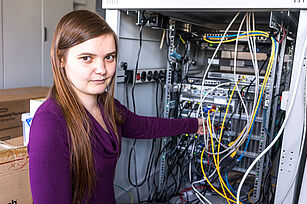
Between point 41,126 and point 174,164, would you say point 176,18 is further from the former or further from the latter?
point 41,126

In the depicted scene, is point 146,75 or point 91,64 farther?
point 146,75

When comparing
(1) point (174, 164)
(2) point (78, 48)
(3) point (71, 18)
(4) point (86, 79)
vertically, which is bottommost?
(1) point (174, 164)

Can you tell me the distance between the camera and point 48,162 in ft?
2.92

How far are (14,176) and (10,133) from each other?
3.95 feet

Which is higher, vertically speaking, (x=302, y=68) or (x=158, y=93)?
(x=302, y=68)

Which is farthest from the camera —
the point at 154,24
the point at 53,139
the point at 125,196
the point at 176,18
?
the point at 125,196

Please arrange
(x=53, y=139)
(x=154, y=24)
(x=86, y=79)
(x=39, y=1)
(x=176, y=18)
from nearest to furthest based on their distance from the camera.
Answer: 1. (x=53, y=139)
2. (x=86, y=79)
3. (x=154, y=24)
4. (x=176, y=18)
5. (x=39, y=1)

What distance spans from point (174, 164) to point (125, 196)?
429 mm

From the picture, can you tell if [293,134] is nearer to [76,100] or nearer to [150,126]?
[150,126]

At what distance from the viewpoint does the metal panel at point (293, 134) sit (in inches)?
42.6

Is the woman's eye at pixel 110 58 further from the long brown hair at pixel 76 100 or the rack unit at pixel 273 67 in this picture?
the rack unit at pixel 273 67

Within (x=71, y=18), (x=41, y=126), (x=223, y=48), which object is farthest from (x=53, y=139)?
(x=223, y=48)

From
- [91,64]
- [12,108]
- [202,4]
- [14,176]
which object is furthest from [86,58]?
[12,108]

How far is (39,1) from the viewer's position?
345cm
